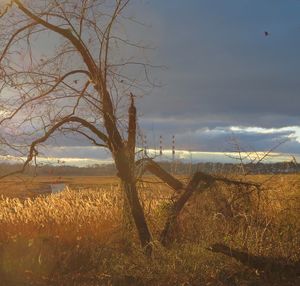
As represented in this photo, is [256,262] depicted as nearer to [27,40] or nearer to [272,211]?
[272,211]

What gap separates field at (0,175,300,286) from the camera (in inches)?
344

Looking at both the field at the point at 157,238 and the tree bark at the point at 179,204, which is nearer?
the field at the point at 157,238

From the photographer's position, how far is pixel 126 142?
37.9 feet

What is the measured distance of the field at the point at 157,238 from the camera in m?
8.75

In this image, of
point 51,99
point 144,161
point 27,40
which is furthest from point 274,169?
point 27,40

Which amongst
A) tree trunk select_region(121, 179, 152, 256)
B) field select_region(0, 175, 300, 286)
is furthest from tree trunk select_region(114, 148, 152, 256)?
field select_region(0, 175, 300, 286)

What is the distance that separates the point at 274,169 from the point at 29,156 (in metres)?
4.71

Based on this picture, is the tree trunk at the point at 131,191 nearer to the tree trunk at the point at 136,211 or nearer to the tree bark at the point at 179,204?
the tree trunk at the point at 136,211

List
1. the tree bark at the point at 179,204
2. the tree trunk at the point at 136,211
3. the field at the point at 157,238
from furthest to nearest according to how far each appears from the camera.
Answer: the tree bark at the point at 179,204, the tree trunk at the point at 136,211, the field at the point at 157,238

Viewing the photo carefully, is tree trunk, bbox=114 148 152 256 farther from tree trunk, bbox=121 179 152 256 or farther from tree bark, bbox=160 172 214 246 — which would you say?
tree bark, bbox=160 172 214 246

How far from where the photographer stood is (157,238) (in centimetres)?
1101

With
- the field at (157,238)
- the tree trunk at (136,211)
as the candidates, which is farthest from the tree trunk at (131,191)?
the field at (157,238)

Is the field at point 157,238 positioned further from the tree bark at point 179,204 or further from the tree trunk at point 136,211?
the tree trunk at point 136,211

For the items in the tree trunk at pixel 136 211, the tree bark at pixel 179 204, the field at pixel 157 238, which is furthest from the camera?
the tree bark at pixel 179 204
